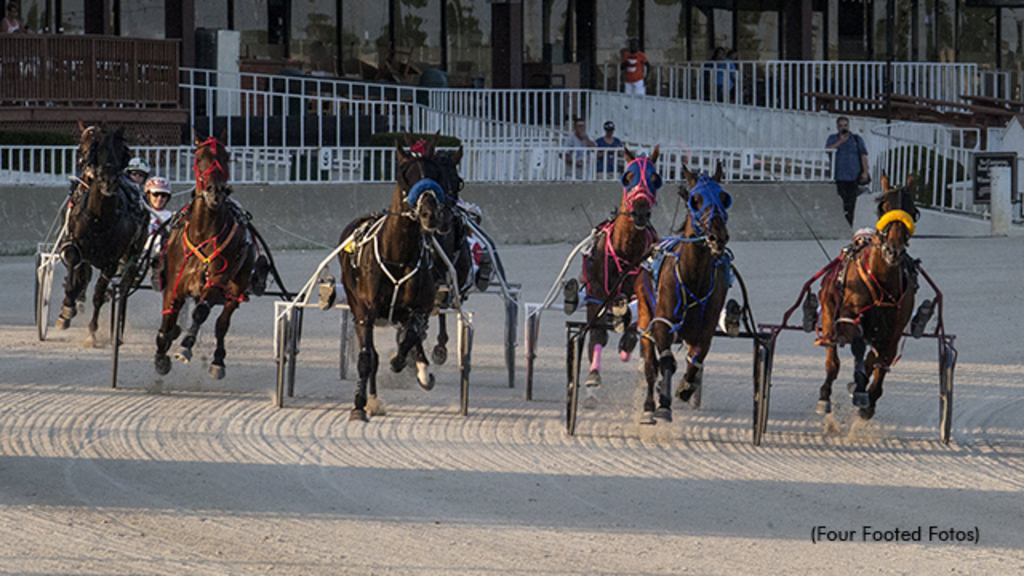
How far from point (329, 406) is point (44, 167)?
403 inches

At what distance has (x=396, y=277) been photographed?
1007 cm

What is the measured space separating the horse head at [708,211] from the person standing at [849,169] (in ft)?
42.2

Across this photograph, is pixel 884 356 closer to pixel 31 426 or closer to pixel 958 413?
pixel 958 413

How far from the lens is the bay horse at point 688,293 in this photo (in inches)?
369

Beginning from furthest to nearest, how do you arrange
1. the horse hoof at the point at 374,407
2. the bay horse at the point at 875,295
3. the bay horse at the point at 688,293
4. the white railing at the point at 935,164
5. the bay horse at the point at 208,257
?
the white railing at the point at 935,164
the bay horse at the point at 208,257
the horse hoof at the point at 374,407
the bay horse at the point at 875,295
the bay horse at the point at 688,293

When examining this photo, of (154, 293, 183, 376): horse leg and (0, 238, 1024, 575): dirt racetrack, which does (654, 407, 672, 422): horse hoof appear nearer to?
(0, 238, 1024, 575): dirt racetrack

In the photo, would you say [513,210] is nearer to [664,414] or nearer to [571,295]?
[571,295]

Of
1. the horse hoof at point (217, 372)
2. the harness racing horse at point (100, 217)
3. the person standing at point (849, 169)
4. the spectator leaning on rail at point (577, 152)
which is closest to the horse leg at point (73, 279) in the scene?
the harness racing horse at point (100, 217)

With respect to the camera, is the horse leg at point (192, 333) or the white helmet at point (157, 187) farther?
the white helmet at point (157, 187)

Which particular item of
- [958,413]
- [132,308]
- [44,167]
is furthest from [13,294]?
[958,413]

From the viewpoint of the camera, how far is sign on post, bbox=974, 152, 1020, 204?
21.1 metres

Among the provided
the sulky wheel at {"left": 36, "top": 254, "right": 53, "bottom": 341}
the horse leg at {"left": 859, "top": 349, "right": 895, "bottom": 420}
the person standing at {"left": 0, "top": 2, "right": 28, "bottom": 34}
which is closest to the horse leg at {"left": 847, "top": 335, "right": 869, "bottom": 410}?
the horse leg at {"left": 859, "top": 349, "right": 895, "bottom": 420}

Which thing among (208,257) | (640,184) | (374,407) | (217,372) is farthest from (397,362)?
(640,184)

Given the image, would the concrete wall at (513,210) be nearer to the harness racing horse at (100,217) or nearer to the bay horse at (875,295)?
the harness racing horse at (100,217)
